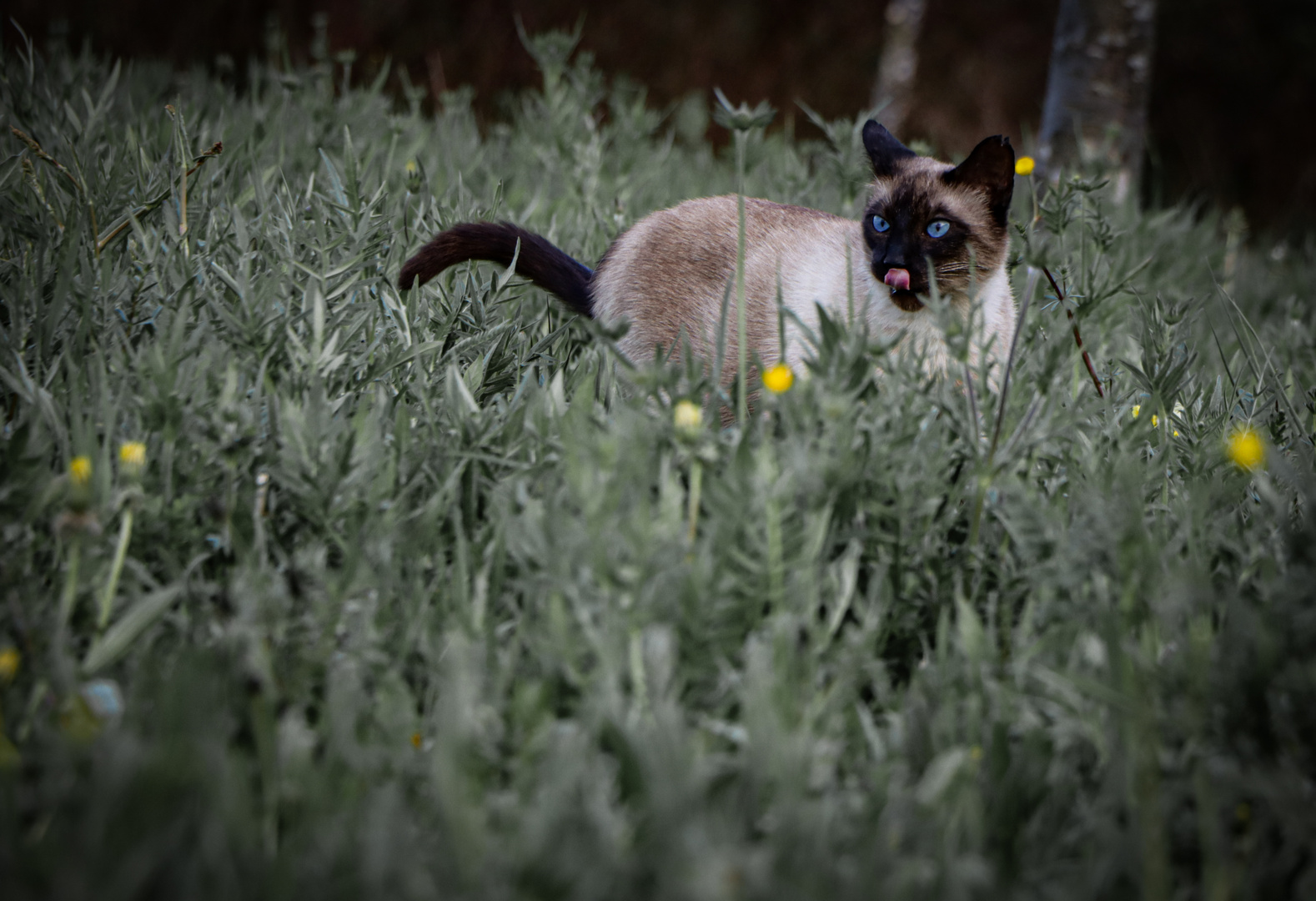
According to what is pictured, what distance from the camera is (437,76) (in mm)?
5336

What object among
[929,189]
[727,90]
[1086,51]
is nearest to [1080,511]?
[929,189]

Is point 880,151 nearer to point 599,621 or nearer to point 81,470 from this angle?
point 599,621

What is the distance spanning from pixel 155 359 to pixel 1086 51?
3.47 m

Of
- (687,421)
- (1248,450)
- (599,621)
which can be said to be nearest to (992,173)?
(1248,450)

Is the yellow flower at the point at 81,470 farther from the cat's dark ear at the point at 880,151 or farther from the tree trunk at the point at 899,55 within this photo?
the tree trunk at the point at 899,55

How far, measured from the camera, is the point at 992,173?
6.85 feet

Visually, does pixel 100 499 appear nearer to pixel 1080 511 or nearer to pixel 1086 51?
pixel 1080 511

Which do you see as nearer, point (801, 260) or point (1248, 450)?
point (1248, 450)

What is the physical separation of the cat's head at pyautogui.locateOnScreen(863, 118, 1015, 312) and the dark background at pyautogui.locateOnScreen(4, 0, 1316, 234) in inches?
233

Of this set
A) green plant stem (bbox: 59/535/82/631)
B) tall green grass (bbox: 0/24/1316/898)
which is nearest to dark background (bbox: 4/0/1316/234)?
tall green grass (bbox: 0/24/1316/898)

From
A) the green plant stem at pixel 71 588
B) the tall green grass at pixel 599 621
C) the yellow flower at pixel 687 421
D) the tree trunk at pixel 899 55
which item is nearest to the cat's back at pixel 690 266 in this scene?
the tall green grass at pixel 599 621

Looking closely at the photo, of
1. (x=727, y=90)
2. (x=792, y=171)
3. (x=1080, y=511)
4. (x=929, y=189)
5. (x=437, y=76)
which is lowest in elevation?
(x=1080, y=511)

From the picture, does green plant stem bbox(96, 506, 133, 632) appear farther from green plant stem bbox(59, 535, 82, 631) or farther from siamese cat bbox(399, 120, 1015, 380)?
siamese cat bbox(399, 120, 1015, 380)

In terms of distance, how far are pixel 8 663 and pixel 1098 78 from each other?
150 inches
